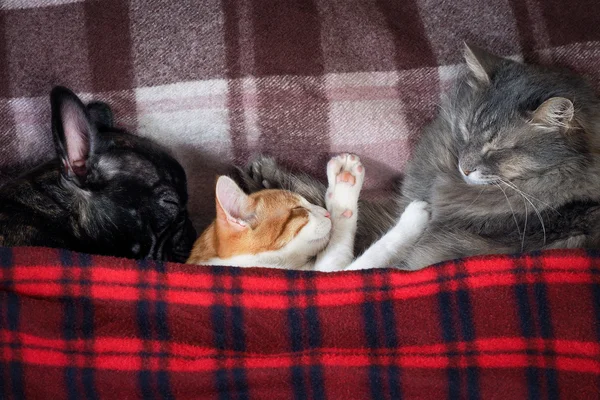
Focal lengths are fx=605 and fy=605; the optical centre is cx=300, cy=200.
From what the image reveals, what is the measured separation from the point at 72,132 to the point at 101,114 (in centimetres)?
21

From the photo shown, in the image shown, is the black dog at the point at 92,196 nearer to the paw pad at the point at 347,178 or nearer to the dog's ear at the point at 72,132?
the dog's ear at the point at 72,132

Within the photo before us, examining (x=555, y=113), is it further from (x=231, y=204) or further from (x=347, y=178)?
(x=231, y=204)

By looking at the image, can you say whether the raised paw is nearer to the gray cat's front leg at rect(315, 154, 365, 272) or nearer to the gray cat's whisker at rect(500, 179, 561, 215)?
the gray cat's front leg at rect(315, 154, 365, 272)

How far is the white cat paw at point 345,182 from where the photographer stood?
160 centimetres

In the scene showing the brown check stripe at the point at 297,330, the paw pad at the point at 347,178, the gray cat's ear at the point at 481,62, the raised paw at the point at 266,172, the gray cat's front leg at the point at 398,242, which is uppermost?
the gray cat's ear at the point at 481,62

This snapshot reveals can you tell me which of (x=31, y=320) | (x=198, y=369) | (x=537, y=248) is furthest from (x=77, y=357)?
(x=537, y=248)

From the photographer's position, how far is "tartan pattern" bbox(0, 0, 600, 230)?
1595mm

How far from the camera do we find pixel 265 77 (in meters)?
1.60

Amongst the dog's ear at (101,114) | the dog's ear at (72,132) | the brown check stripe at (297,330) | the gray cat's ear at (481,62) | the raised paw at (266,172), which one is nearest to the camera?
the brown check stripe at (297,330)

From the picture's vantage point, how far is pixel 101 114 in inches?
62.3

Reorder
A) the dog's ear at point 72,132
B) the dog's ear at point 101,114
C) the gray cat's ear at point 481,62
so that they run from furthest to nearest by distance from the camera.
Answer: the dog's ear at point 101,114, the gray cat's ear at point 481,62, the dog's ear at point 72,132

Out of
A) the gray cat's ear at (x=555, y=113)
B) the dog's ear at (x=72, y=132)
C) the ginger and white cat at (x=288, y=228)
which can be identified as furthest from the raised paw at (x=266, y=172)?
the gray cat's ear at (x=555, y=113)

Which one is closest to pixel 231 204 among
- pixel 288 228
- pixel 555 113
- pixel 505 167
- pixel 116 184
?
pixel 288 228

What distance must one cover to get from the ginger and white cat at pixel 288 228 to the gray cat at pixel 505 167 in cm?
10
